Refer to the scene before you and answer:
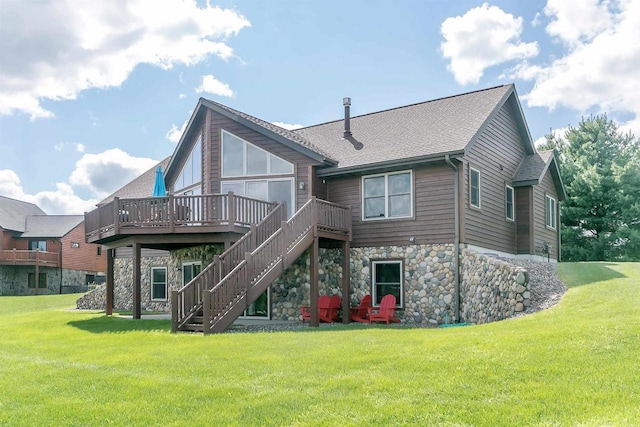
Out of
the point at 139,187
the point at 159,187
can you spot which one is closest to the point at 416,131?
the point at 159,187

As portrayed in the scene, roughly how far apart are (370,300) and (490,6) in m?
8.79

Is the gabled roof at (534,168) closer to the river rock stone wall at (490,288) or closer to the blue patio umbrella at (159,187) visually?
the river rock stone wall at (490,288)

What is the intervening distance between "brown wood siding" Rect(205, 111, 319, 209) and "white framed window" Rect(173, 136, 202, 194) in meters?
0.91

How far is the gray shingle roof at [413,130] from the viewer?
16.7 m

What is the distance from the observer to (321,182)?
60.2 feet

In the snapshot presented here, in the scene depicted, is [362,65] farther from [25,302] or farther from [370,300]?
[25,302]

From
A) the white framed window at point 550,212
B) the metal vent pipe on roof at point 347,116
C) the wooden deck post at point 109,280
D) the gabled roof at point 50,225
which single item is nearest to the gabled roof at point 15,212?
the gabled roof at point 50,225

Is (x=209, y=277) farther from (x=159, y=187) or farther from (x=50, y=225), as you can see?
(x=50, y=225)

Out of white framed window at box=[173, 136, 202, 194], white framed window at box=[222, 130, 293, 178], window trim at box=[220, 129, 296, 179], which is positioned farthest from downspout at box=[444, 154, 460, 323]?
white framed window at box=[173, 136, 202, 194]

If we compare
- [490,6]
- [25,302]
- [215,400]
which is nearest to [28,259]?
[25,302]

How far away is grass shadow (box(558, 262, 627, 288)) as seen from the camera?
1486 cm

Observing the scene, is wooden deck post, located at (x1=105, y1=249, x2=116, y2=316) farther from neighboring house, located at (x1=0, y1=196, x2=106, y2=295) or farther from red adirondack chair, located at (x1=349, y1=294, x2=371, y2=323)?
neighboring house, located at (x1=0, y1=196, x2=106, y2=295)

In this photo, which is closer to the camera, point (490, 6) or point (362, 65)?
point (490, 6)

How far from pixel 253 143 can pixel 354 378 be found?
39.7 feet
